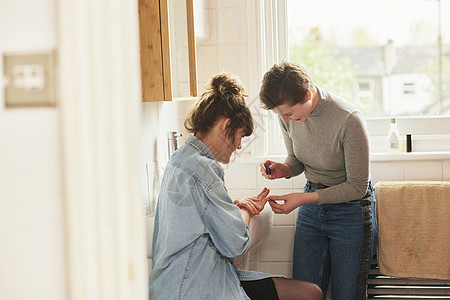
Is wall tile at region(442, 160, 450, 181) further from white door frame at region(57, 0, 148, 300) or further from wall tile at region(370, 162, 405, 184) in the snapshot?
white door frame at region(57, 0, 148, 300)

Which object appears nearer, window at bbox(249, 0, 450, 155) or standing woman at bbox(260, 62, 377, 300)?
standing woman at bbox(260, 62, 377, 300)

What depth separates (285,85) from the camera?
205 centimetres

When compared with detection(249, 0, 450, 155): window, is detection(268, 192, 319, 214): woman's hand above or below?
below

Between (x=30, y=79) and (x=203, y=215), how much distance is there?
1.07 m

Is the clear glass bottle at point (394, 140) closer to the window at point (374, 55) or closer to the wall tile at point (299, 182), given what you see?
the window at point (374, 55)

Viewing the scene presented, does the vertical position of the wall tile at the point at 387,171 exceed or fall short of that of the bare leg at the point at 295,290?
it exceeds it

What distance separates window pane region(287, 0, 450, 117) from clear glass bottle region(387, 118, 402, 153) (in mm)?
197

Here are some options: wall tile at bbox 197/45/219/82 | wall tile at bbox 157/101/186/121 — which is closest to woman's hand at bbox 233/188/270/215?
wall tile at bbox 157/101/186/121

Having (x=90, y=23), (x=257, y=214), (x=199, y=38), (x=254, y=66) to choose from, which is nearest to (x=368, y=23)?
(x=254, y=66)

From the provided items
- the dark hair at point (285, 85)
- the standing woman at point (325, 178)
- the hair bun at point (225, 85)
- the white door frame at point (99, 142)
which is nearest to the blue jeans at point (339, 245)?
the standing woman at point (325, 178)

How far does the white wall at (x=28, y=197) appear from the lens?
61cm

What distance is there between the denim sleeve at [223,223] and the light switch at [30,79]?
3.44 feet

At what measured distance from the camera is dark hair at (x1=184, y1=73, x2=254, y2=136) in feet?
5.75

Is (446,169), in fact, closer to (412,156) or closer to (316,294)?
(412,156)
